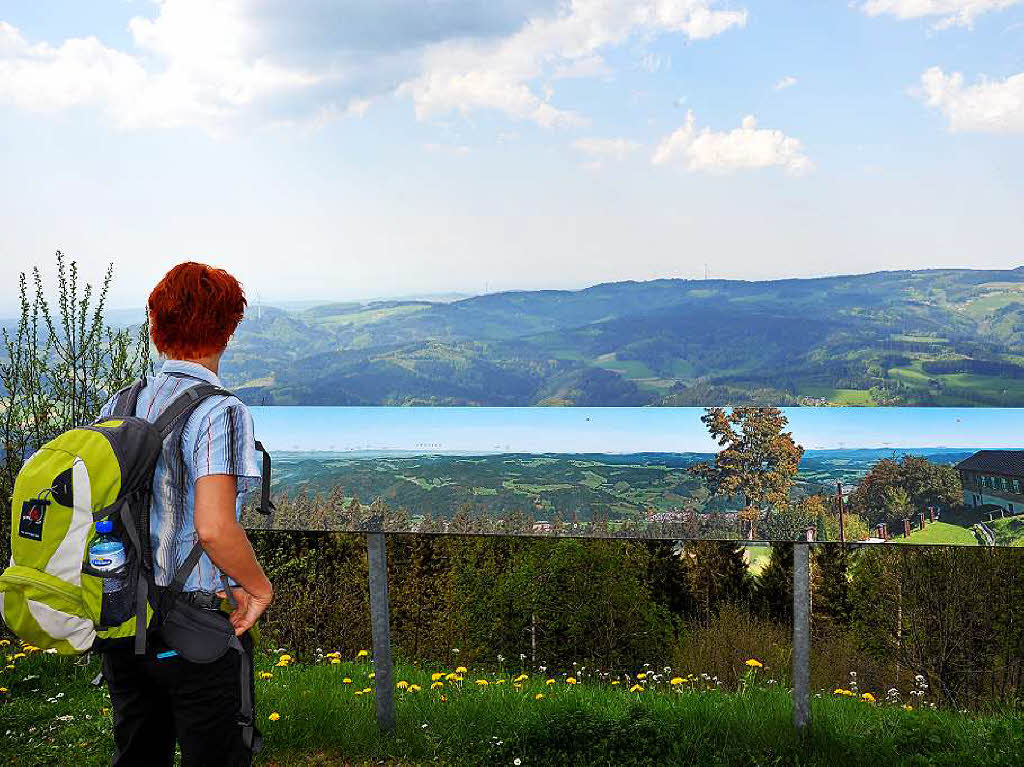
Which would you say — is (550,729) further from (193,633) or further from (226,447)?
(226,447)

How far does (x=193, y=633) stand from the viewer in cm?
256

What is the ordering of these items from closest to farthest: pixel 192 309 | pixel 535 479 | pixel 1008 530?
pixel 192 309
pixel 1008 530
pixel 535 479

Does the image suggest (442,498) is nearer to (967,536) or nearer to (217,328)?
(217,328)

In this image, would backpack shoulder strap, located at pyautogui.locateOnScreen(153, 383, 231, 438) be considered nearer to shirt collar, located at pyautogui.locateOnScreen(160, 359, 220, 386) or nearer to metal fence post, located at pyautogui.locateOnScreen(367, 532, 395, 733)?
shirt collar, located at pyautogui.locateOnScreen(160, 359, 220, 386)

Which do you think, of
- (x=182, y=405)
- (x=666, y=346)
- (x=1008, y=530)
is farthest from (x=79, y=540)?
(x=1008, y=530)

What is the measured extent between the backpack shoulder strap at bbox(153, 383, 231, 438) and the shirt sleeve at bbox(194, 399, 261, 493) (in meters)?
0.06

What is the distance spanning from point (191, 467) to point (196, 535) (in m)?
0.21

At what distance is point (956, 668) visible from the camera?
23.0 ft

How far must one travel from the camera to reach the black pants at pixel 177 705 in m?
2.59

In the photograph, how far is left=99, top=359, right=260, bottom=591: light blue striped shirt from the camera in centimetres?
251

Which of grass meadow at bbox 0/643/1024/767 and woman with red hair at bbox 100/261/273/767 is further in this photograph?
grass meadow at bbox 0/643/1024/767

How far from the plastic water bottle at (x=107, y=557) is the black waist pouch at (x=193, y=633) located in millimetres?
161

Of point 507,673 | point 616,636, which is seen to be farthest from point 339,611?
point 616,636

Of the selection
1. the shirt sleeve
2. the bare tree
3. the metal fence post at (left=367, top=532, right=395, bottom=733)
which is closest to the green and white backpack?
the shirt sleeve
